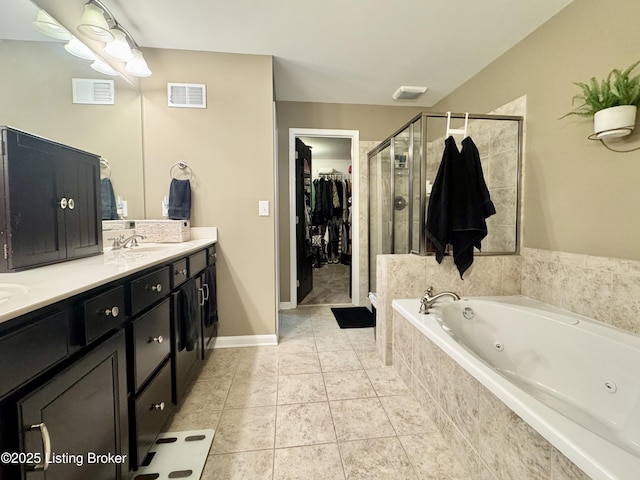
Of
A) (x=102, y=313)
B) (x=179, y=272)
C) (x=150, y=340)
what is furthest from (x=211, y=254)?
(x=102, y=313)

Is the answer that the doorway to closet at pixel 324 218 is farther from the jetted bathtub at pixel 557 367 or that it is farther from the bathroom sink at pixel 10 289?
the bathroom sink at pixel 10 289

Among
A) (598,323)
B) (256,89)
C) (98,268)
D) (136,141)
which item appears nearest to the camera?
(98,268)

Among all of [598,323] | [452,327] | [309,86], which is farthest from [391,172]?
[598,323]

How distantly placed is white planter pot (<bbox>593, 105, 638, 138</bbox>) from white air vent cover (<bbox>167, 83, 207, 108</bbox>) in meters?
2.49

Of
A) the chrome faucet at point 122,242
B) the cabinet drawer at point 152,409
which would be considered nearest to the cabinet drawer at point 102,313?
the cabinet drawer at point 152,409

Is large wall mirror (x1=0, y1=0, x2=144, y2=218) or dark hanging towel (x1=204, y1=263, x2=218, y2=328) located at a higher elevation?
large wall mirror (x1=0, y1=0, x2=144, y2=218)

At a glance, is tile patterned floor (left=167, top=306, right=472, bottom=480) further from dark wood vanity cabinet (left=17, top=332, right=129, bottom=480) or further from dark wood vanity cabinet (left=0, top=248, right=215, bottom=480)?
dark wood vanity cabinet (left=17, top=332, right=129, bottom=480)

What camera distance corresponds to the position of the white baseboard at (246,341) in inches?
87.4

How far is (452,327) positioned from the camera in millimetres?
1627

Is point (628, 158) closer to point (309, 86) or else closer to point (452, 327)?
point (452, 327)

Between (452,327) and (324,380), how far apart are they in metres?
0.90

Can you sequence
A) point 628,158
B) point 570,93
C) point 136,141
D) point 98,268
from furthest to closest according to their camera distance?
point 136,141 < point 570,93 < point 628,158 < point 98,268

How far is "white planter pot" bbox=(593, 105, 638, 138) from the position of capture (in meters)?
1.23

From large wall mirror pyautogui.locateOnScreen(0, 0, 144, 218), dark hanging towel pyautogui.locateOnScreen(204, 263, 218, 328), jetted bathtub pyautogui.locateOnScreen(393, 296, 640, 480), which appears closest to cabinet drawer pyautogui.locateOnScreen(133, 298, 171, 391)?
dark hanging towel pyautogui.locateOnScreen(204, 263, 218, 328)
